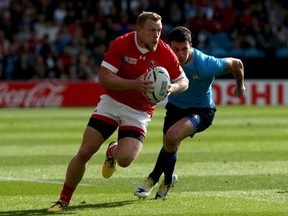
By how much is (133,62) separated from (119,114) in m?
0.61

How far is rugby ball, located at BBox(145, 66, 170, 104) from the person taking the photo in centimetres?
969

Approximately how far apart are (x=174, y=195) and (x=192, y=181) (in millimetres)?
1515

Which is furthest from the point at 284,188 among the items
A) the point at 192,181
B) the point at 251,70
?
the point at 251,70

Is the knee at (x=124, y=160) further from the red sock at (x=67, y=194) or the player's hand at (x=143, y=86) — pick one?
the player's hand at (x=143, y=86)

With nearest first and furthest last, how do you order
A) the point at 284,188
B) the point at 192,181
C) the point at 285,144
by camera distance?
the point at 284,188
the point at 192,181
the point at 285,144

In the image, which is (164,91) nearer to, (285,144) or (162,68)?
(162,68)

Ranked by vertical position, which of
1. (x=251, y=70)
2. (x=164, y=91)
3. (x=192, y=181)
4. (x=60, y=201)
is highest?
(x=164, y=91)

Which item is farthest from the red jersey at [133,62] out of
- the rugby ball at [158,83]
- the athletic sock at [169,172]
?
the athletic sock at [169,172]

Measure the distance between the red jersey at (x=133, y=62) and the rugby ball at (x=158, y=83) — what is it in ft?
1.08

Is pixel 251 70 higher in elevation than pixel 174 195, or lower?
lower

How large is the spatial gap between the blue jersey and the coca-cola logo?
20.0 metres

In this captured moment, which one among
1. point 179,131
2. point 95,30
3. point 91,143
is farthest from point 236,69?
point 95,30

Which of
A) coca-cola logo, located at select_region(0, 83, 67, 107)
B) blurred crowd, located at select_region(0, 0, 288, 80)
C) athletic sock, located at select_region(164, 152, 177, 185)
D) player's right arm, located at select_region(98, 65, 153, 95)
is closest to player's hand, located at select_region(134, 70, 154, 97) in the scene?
player's right arm, located at select_region(98, 65, 153, 95)

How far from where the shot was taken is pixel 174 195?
11297 millimetres
